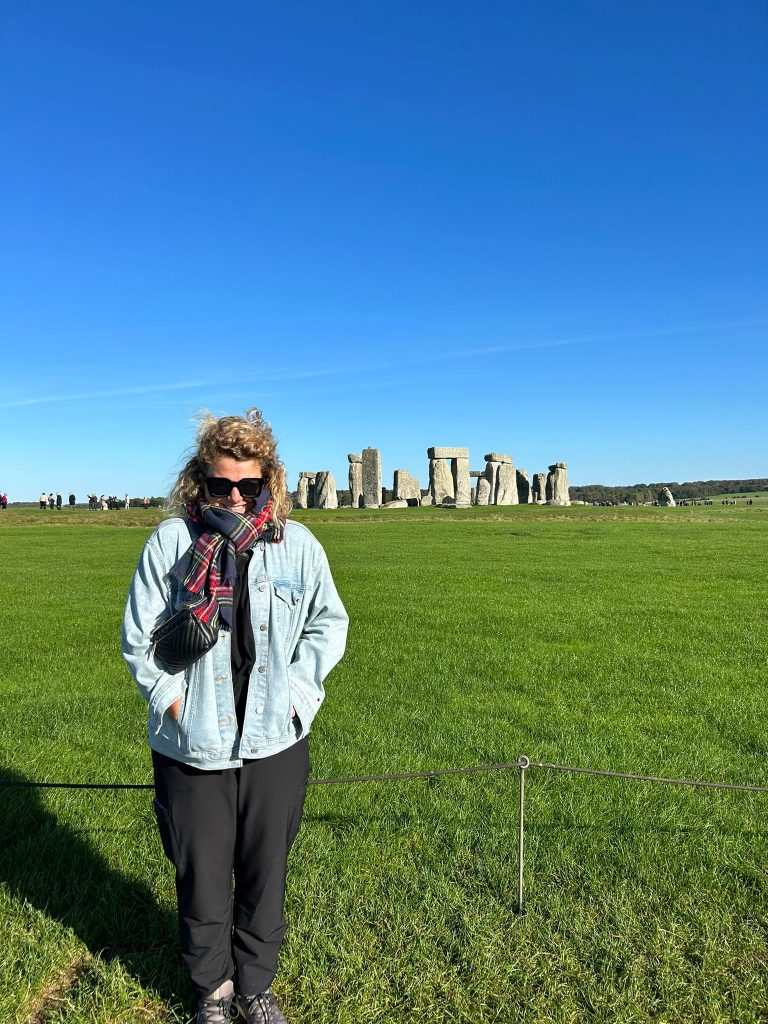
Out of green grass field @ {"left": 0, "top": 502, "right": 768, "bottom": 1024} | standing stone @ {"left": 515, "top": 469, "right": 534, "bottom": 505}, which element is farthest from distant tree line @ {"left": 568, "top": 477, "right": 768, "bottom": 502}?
green grass field @ {"left": 0, "top": 502, "right": 768, "bottom": 1024}

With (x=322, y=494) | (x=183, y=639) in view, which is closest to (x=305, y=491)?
(x=322, y=494)

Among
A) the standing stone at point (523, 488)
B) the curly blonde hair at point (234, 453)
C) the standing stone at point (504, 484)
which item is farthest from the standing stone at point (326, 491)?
the curly blonde hair at point (234, 453)

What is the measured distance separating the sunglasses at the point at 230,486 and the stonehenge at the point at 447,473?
43227 millimetres

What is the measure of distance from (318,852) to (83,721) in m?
3.31

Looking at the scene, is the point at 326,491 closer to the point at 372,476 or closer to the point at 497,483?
the point at 372,476

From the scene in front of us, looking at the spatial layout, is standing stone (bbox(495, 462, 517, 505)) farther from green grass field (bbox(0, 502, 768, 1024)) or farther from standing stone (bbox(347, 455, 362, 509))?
green grass field (bbox(0, 502, 768, 1024))

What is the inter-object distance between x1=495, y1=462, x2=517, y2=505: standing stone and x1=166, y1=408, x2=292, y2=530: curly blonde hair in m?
46.7

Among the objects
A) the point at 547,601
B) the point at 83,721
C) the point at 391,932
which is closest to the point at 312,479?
the point at 547,601

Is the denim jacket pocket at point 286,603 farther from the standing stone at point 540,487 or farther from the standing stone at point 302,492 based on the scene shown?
the standing stone at point 540,487

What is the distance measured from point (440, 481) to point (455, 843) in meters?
42.5

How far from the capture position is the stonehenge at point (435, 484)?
46.2m

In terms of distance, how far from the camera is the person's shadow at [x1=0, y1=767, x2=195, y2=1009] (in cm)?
329

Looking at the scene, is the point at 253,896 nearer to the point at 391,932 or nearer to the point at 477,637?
the point at 391,932

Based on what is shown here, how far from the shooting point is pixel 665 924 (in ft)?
11.6
